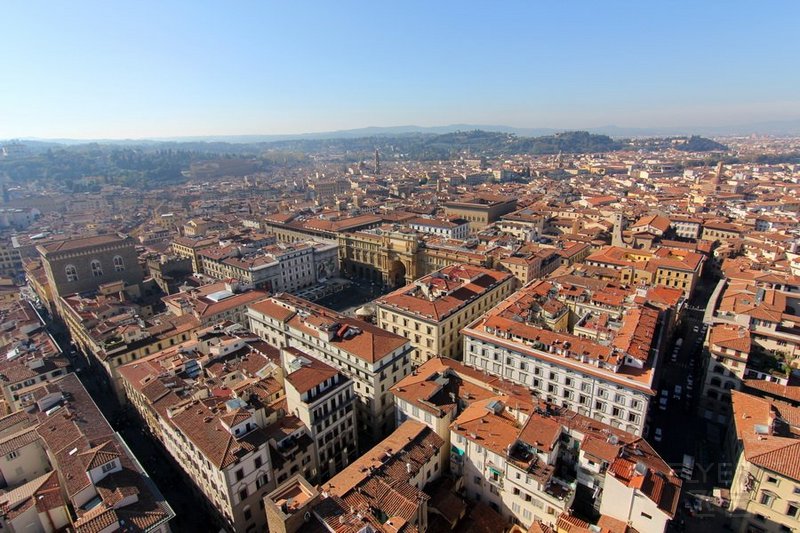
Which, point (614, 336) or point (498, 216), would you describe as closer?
point (614, 336)

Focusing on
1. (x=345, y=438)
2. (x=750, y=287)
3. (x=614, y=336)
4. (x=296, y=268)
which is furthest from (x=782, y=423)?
(x=296, y=268)

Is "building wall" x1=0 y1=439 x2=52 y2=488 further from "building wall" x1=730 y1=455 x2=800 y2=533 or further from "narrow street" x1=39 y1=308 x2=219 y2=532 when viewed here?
"building wall" x1=730 y1=455 x2=800 y2=533

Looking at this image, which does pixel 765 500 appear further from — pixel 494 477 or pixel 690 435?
pixel 494 477

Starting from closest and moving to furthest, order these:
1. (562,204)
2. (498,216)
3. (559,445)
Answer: (559,445) → (498,216) → (562,204)

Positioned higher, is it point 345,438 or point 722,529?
point 345,438

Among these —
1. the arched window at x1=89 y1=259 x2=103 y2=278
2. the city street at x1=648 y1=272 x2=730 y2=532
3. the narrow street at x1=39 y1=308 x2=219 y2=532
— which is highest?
the arched window at x1=89 y1=259 x2=103 y2=278

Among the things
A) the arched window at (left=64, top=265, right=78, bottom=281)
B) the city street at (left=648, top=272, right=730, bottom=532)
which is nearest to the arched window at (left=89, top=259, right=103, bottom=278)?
the arched window at (left=64, top=265, right=78, bottom=281)

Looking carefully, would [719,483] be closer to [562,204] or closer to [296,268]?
[296,268]
